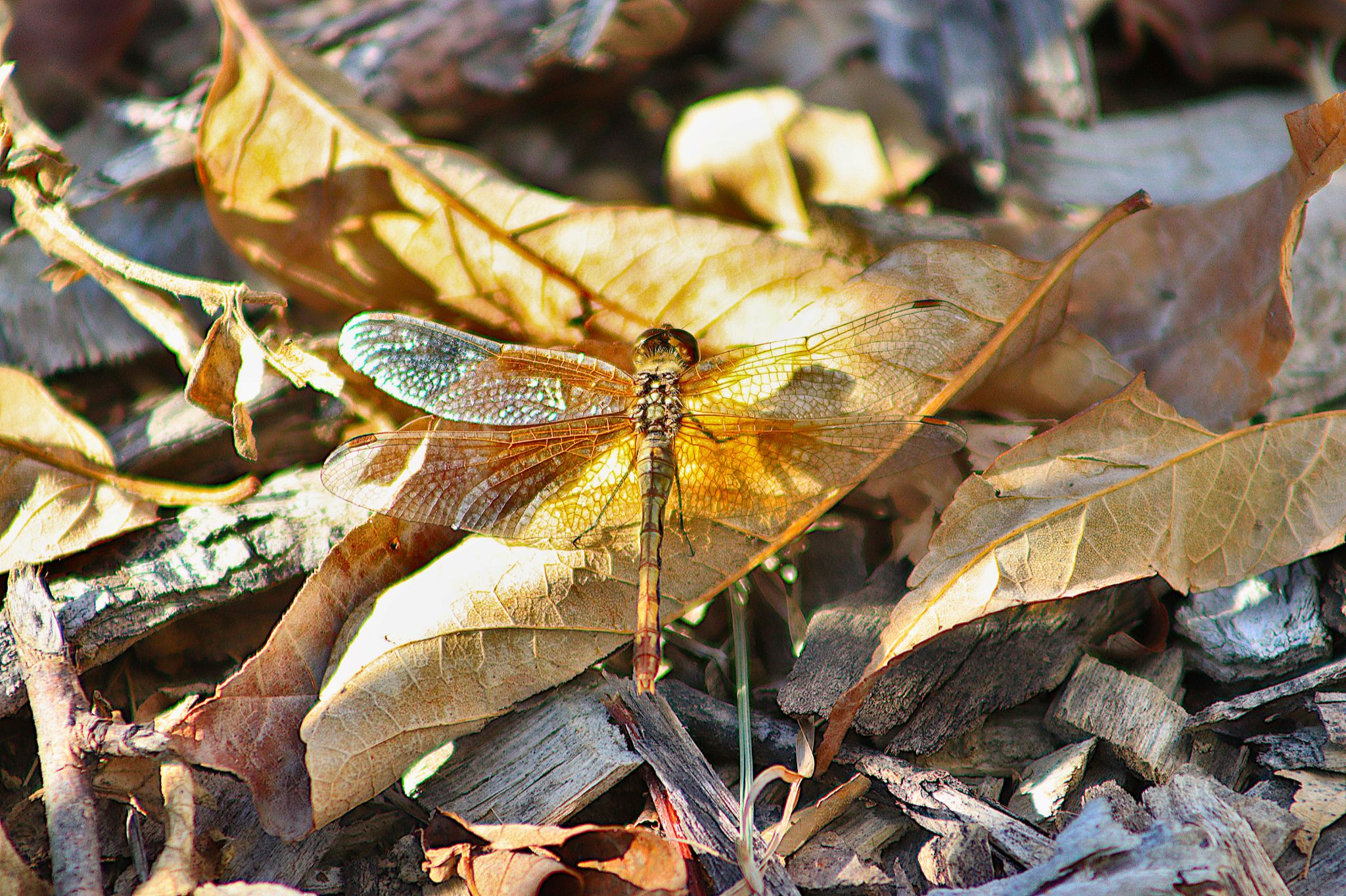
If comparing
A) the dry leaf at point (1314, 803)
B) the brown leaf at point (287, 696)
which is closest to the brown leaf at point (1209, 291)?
the dry leaf at point (1314, 803)

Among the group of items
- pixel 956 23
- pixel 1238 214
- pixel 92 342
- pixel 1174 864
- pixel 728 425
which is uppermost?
pixel 956 23

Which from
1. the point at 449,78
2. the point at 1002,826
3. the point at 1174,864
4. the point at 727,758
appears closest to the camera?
the point at 1174,864

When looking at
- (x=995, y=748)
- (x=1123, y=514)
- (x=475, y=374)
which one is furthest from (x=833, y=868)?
(x=475, y=374)

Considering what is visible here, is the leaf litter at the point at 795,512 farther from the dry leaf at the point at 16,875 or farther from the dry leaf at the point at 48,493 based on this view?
the dry leaf at the point at 16,875

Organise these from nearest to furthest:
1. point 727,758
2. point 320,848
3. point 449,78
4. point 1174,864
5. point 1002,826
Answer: point 1174,864
point 1002,826
point 320,848
point 727,758
point 449,78

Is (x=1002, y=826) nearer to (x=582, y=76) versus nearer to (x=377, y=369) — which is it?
(x=377, y=369)

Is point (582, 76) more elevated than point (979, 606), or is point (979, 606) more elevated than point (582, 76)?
point (582, 76)

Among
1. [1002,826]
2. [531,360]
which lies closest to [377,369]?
[531,360]

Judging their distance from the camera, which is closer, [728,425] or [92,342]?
[728,425]
